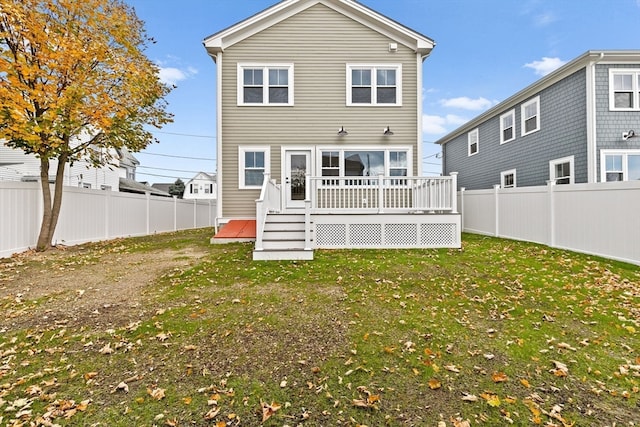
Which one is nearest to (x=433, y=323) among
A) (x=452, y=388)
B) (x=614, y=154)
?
(x=452, y=388)

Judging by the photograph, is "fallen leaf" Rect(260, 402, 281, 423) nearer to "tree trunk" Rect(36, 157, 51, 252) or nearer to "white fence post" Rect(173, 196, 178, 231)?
"tree trunk" Rect(36, 157, 51, 252)

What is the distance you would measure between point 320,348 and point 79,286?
4.30m

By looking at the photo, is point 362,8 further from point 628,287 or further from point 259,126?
point 628,287

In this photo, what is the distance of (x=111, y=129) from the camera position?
28.8 feet

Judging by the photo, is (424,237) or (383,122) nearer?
(424,237)

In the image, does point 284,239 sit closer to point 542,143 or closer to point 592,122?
point 592,122

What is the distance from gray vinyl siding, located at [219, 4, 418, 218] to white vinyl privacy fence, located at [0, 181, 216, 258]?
4.29m

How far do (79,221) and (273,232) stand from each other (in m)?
6.20

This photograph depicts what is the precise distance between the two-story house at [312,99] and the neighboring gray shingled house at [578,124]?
555 centimetres

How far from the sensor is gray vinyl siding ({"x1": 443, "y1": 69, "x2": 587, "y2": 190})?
1134cm

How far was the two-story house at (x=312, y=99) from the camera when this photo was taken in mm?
10977

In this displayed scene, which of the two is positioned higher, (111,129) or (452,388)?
(111,129)

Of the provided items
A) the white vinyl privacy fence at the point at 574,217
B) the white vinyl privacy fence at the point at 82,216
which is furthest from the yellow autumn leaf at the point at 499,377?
the white vinyl privacy fence at the point at 82,216

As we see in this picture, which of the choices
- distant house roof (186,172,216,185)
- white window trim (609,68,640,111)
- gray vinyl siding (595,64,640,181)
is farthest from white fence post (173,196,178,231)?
distant house roof (186,172,216,185)
